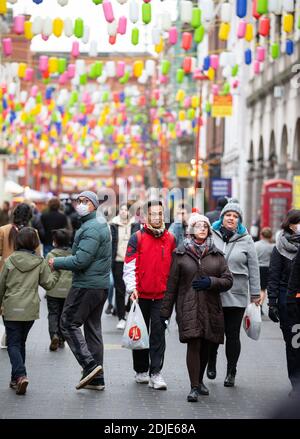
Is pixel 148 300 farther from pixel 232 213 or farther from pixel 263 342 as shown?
pixel 263 342

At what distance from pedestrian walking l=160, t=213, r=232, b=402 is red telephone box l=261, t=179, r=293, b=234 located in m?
21.5

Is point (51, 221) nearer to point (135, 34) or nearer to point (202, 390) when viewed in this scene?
point (135, 34)

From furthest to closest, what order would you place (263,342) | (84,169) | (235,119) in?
(84,169)
(235,119)
(263,342)

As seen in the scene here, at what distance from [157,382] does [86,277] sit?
127cm

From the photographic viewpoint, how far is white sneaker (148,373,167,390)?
1136cm

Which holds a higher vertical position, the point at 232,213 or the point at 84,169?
the point at 232,213

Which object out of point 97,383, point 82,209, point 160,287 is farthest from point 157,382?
point 82,209

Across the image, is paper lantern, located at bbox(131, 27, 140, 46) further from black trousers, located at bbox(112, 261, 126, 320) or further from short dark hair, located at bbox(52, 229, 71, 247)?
short dark hair, located at bbox(52, 229, 71, 247)

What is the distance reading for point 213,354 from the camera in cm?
1205

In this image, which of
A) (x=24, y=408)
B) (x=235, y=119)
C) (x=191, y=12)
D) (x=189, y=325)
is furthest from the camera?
(x=235, y=119)

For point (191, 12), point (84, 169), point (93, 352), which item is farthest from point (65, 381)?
point (84, 169)

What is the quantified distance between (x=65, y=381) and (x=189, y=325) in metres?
1.71

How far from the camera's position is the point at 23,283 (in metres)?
11.2

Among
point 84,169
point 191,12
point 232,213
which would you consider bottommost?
point 84,169
